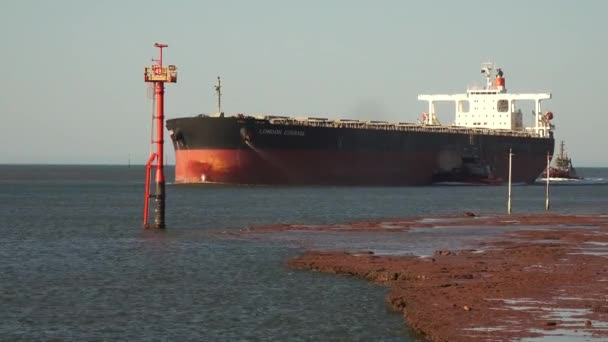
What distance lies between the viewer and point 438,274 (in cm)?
2080

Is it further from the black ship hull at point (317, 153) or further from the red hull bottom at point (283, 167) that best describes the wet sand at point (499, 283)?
the red hull bottom at point (283, 167)

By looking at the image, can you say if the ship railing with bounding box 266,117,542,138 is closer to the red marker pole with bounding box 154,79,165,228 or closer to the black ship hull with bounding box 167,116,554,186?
the black ship hull with bounding box 167,116,554,186

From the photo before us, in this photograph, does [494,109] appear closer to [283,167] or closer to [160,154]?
[283,167]

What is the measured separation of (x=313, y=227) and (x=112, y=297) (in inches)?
709

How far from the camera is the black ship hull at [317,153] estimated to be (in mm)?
65062

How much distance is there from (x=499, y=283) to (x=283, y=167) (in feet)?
158

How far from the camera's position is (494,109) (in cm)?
9638

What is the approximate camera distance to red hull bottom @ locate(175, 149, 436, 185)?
6556 cm

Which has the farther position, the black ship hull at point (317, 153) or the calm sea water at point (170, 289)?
the black ship hull at point (317, 153)

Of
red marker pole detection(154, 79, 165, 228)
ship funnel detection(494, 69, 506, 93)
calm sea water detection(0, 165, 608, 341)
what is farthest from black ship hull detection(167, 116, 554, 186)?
red marker pole detection(154, 79, 165, 228)

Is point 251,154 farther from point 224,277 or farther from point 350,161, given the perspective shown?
point 224,277

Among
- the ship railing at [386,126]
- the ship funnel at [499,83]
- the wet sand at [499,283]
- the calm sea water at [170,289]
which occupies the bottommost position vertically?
the calm sea water at [170,289]

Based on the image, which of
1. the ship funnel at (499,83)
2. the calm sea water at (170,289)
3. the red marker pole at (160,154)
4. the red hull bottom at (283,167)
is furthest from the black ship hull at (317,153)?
the red marker pole at (160,154)

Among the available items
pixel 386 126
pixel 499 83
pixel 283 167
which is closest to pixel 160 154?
pixel 283 167
